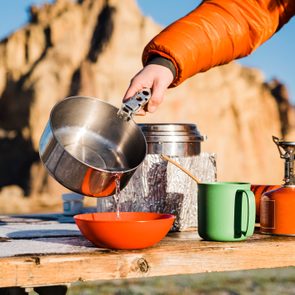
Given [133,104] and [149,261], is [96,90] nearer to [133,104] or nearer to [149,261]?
[133,104]

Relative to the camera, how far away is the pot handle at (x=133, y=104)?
65.0 inches

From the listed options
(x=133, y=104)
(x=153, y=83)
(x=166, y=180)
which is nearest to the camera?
(x=133, y=104)

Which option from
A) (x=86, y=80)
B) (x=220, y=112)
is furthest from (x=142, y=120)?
(x=220, y=112)

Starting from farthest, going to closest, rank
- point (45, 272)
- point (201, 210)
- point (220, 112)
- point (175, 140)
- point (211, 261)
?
point (220, 112), point (175, 140), point (201, 210), point (211, 261), point (45, 272)

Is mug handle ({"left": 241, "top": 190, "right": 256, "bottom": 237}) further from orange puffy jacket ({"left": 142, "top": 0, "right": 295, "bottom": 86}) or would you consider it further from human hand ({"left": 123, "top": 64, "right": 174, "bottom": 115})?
orange puffy jacket ({"left": 142, "top": 0, "right": 295, "bottom": 86})

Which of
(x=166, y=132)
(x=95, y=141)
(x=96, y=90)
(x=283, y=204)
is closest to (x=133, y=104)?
(x=95, y=141)

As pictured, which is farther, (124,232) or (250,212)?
(250,212)

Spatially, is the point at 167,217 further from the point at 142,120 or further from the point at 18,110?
the point at 18,110

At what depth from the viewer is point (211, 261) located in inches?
61.6

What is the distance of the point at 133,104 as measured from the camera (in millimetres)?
1651

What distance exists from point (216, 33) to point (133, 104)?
50cm

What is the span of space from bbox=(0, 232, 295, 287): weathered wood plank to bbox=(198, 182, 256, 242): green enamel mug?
0.03 m

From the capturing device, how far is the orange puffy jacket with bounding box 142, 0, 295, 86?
1922mm

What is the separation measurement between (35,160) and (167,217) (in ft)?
21.1
